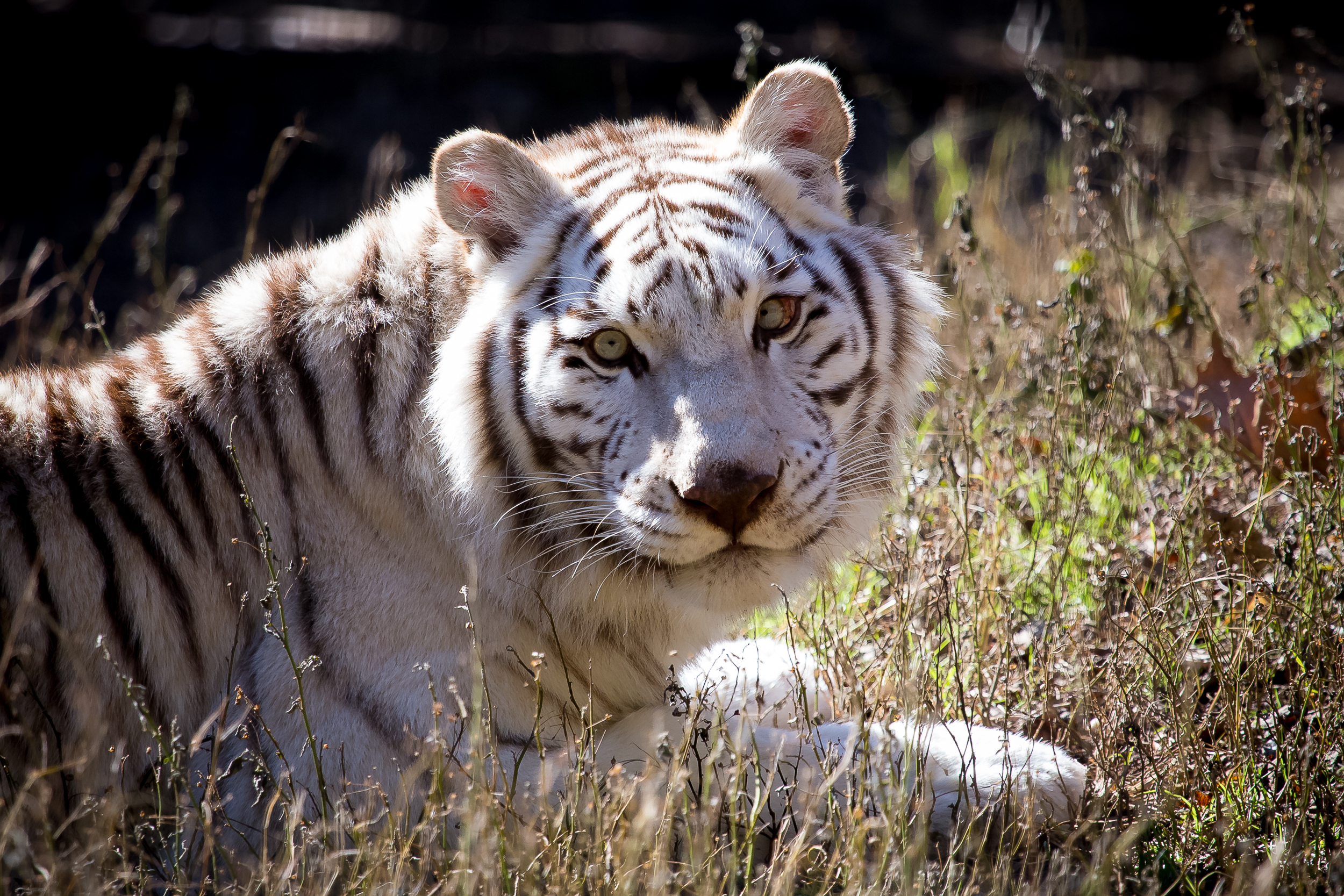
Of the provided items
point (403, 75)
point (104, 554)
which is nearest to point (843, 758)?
point (104, 554)

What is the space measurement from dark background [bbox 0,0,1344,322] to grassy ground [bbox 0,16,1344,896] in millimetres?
5069

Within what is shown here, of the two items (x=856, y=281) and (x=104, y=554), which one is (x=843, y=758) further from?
(x=104, y=554)

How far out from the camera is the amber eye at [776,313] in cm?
264

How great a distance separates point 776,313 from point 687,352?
259 millimetres

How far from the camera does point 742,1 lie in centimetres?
1050

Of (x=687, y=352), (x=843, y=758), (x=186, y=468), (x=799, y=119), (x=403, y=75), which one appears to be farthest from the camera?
(x=403, y=75)

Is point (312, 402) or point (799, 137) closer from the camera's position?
point (312, 402)

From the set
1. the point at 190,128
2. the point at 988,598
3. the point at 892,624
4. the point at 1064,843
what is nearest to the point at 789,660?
the point at 892,624

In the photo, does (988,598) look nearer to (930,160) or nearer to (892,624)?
(892,624)

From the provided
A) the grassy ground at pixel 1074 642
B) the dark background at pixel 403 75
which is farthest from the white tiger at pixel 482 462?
the dark background at pixel 403 75

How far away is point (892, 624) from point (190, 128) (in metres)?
8.58

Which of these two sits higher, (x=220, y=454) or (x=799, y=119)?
(x=799, y=119)

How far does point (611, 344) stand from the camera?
2598mm

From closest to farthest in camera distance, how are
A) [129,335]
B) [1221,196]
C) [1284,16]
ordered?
[129,335] → [1221,196] → [1284,16]
